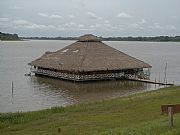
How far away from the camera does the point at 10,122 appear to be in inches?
744

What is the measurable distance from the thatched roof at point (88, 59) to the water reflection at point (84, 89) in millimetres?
2408

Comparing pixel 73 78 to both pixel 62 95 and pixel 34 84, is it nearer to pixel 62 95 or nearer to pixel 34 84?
pixel 34 84

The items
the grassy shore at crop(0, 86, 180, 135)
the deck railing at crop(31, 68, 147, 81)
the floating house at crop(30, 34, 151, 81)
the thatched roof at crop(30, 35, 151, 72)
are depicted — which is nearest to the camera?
the grassy shore at crop(0, 86, 180, 135)

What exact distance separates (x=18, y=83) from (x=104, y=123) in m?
37.5

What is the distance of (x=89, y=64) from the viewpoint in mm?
53719

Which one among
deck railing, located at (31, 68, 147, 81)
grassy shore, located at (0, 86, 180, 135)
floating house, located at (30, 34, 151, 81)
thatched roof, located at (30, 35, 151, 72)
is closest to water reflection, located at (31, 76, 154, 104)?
deck railing, located at (31, 68, 147, 81)

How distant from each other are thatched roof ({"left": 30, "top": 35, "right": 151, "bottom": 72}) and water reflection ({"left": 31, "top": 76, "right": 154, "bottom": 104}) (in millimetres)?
2408

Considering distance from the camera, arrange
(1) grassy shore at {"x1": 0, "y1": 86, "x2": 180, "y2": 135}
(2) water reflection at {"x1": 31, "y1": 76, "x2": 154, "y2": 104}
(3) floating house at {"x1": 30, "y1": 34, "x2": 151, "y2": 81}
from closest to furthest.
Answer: (1) grassy shore at {"x1": 0, "y1": 86, "x2": 180, "y2": 135} → (2) water reflection at {"x1": 31, "y1": 76, "x2": 154, "y2": 104} → (3) floating house at {"x1": 30, "y1": 34, "x2": 151, "y2": 81}

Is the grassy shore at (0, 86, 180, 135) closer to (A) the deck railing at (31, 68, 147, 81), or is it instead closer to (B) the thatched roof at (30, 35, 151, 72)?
(A) the deck railing at (31, 68, 147, 81)

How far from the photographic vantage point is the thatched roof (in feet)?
176

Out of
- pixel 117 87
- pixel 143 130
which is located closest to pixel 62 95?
pixel 117 87

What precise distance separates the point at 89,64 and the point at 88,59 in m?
2.12

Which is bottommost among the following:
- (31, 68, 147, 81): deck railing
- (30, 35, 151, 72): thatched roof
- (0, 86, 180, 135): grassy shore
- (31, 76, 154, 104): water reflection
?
(31, 76, 154, 104): water reflection

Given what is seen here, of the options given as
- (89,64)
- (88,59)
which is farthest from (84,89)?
(88,59)
